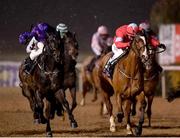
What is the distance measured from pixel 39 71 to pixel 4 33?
13429 millimetres

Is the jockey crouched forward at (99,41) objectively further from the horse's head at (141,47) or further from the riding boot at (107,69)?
the horse's head at (141,47)

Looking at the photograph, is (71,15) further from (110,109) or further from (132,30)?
(132,30)

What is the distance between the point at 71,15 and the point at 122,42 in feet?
23.7

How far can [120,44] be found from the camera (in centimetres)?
1161

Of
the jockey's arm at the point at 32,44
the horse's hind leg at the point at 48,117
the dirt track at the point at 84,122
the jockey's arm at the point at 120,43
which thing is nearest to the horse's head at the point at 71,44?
the jockey's arm at the point at 32,44

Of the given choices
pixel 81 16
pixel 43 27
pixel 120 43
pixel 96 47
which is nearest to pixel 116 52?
pixel 120 43

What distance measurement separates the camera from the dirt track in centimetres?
1159

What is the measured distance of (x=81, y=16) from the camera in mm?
21516

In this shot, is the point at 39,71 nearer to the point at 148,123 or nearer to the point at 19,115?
the point at 148,123

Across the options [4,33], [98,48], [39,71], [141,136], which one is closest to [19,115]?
[98,48]

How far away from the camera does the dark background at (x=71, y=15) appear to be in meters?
19.3

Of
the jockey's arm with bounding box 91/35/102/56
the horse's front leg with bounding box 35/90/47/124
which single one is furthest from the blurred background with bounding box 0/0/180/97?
the horse's front leg with bounding box 35/90/47/124

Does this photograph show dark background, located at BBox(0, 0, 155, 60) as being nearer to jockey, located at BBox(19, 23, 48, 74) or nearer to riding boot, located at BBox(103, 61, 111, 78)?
jockey, located at BBox(19, 23, 48, 74)

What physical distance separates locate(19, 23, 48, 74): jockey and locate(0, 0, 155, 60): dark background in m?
4.87
